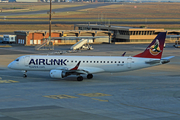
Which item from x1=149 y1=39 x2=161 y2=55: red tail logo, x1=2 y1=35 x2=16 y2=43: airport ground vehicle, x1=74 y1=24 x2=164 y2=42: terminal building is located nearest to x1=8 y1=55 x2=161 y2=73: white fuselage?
x1=149 y1=39 x2=161 y2=55: red tail logo

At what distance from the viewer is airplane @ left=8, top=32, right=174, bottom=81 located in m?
52.1

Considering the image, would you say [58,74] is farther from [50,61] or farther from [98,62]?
[98,62]

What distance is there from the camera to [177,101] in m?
38.7

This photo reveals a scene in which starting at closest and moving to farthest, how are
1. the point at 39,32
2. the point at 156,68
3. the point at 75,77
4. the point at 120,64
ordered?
the point at 120,64 < the point at 75,77 < the point at 156,68 < the point at 39,32

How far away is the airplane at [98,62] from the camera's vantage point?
2052 inches

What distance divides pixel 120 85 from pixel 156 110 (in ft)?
50.2

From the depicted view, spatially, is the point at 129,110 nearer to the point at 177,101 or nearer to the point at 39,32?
the point at 177,101

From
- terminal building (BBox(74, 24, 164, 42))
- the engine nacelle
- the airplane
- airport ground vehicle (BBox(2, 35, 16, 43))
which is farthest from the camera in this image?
terminal building (BBox(74, 24, 164, 42))

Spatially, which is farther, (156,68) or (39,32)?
(39,32)

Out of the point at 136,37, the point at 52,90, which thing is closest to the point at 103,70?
the point at 52,90

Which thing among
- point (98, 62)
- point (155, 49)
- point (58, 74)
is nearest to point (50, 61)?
point (58, 74)

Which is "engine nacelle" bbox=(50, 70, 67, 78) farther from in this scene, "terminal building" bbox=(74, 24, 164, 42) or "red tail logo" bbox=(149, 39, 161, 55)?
"terminal building" bbox=(74, 24, 164, 42)

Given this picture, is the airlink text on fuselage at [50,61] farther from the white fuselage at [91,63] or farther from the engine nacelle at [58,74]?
the engine nacelle at [58,74]

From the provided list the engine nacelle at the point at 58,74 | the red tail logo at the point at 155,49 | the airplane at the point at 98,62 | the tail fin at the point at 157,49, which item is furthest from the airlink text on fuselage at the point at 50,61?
the red tail logo at the point at 155,49
